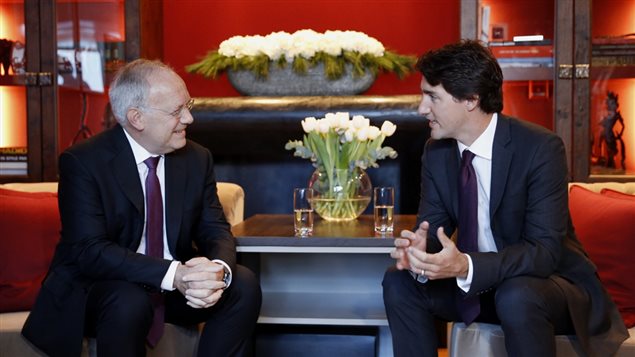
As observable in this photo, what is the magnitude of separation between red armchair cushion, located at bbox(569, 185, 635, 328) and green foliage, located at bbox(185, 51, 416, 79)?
1.03 meters

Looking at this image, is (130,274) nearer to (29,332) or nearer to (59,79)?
(29,332)

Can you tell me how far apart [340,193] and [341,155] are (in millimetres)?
128

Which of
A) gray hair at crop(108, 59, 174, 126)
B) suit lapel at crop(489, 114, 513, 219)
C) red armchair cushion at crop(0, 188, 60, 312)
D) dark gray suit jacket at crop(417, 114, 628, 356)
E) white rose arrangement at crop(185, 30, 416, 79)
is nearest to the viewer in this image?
dark gray suit jacket at crop(417, 114, 628, 356)

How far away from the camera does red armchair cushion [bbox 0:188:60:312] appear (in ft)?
8.34

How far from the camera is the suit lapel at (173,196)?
2.39 m

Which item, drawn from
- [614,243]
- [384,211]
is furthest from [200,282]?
[614,243]

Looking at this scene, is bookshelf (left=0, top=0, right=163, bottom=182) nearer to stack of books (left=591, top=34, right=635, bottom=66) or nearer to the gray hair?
the gray hair

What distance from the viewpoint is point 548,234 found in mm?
2168

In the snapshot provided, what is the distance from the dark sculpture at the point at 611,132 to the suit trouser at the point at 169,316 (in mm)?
2238

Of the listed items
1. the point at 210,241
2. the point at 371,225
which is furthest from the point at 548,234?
the point at 210,241

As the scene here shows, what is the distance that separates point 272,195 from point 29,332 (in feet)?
5.03

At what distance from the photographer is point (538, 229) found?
A: 2.18 metres

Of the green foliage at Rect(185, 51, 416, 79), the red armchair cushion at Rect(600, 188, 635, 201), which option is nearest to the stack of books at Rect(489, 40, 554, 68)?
the green foliage at Rect(185, 51, 416, 79)

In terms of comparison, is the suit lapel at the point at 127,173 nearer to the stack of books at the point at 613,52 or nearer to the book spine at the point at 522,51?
the book spine at the point at 522,51
